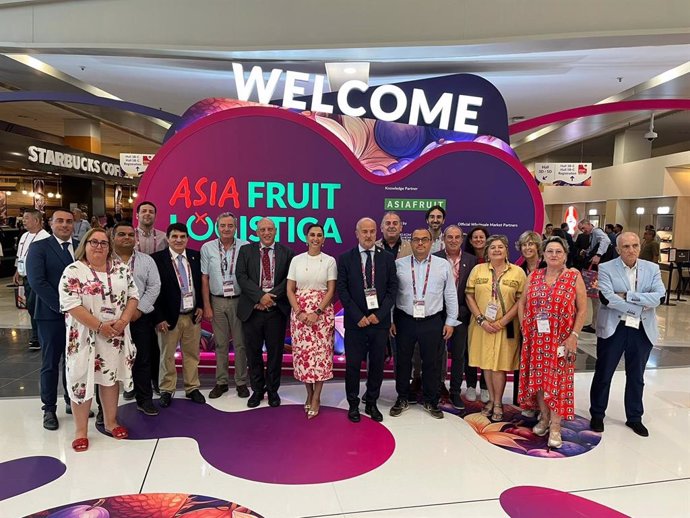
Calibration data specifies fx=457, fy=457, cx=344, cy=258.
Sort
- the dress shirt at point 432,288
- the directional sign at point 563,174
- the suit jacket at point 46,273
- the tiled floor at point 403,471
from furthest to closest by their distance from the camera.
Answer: the directional sign at point 563,174 → the dress shirt at point 432,288 → the suit jacket at point 46,273 → the tiled floor at point 403,471

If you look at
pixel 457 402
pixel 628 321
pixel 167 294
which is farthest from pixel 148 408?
pixel 628 321

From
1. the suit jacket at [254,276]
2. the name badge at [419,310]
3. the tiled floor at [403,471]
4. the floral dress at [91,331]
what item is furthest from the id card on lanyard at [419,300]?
the floral dress at [91,331]

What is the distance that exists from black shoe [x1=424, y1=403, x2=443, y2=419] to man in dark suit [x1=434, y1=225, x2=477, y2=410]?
25cm

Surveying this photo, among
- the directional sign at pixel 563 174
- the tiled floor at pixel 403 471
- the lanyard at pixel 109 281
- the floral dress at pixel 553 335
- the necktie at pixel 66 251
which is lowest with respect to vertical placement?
the tiled floor at pixel 403 471

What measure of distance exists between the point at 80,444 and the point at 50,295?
1.02 m

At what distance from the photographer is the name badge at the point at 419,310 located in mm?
3477

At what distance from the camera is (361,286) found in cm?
347

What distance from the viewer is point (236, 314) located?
389 cm

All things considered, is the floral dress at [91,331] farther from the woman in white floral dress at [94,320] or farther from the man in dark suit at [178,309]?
the man in dark suit at [178,309]

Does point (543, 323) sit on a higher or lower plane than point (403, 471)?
higher

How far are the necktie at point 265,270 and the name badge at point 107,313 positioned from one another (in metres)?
1.13

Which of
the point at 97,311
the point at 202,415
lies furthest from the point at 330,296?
the point at 97,311

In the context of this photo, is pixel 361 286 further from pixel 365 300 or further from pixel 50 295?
pixel 50 295

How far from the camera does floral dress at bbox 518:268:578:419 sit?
3.09m
